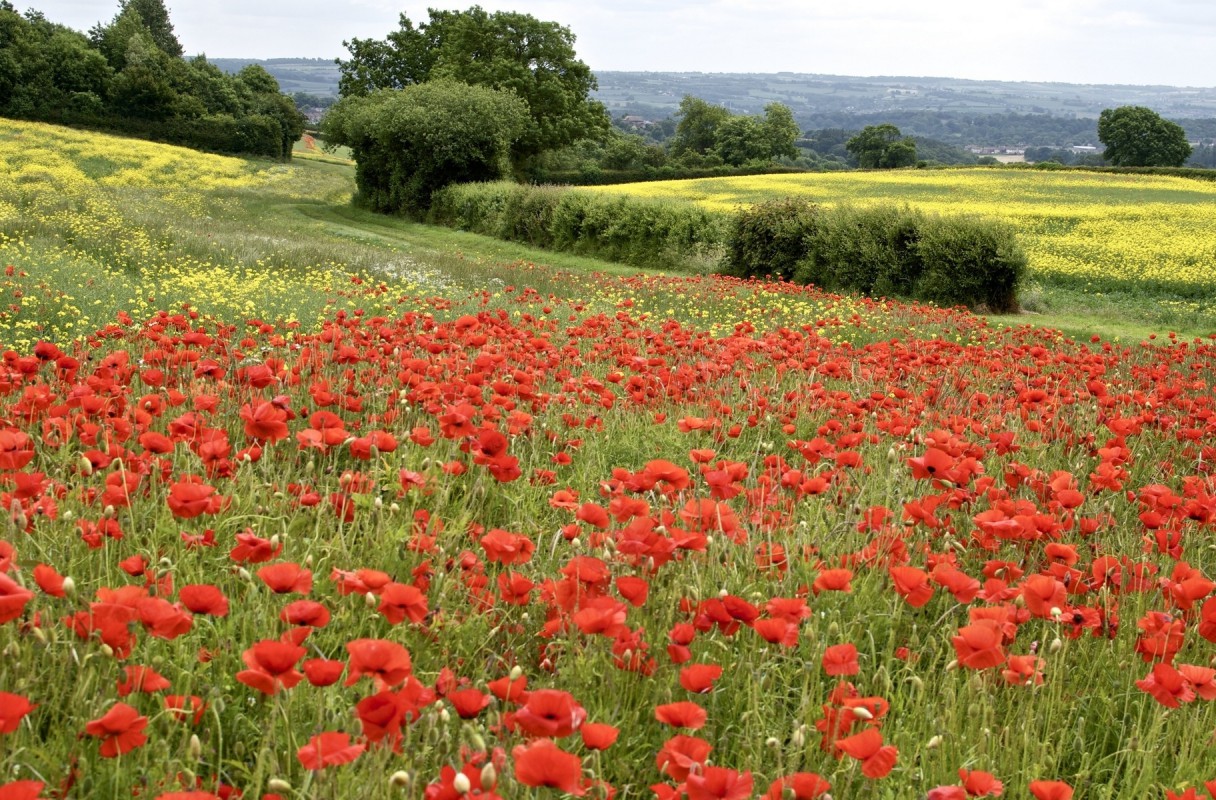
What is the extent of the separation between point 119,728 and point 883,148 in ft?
339

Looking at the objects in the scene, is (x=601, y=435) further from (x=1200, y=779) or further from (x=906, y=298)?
(x=906, y=298)

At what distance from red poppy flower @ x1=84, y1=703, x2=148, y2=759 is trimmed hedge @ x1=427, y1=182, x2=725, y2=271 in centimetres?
2060

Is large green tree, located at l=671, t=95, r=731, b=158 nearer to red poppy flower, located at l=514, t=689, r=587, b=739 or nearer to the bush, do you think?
the bush

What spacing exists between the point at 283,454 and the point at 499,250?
22.4m

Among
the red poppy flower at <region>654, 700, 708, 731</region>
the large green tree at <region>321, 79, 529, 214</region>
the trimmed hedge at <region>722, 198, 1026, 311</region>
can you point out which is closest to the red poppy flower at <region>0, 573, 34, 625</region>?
the red poppy flower at <region>654, 700, 708, 731</region>

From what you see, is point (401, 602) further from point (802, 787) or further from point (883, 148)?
point (883, 148)

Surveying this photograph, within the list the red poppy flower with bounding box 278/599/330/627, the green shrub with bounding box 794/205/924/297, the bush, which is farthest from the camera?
the bush

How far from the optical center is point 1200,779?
2.32m

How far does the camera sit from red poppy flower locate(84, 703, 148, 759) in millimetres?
1428

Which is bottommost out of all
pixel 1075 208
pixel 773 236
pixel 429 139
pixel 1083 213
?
pixel 773 236

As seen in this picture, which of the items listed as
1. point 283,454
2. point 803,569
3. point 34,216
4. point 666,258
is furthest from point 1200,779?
point 666,258

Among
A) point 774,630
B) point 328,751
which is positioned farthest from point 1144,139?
point 328,751

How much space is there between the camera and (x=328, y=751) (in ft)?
4.86

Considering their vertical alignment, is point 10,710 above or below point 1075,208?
below
